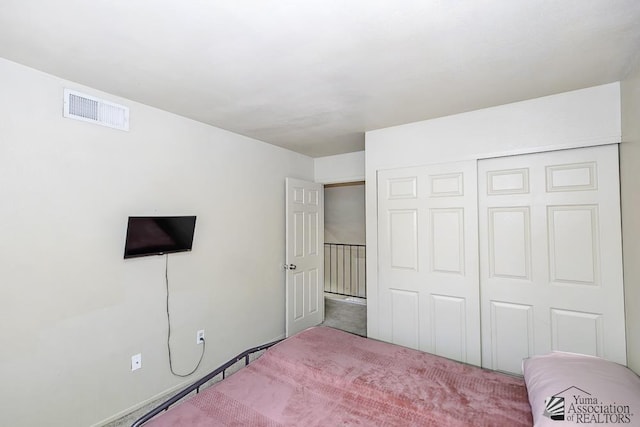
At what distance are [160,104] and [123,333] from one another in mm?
1803

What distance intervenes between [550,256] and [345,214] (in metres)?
4.12

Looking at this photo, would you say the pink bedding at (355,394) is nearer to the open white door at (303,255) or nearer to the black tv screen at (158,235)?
the black tv screen at (158,235)

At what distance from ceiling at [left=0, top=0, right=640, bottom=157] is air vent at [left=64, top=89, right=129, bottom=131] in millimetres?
111

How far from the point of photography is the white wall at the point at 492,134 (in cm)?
211

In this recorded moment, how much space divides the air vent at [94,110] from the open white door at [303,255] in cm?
182

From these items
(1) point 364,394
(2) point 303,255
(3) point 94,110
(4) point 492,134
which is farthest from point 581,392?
(3) point 94,110

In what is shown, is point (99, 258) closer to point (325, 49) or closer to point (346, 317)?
point (325, 49)

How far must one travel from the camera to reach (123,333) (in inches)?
86.3

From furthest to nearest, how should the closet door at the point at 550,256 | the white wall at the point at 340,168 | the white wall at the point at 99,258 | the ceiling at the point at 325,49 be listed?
the white wall at the point at 340,168 < the closet door at the point at 550,256 < the white wall at the point at 99,258 < the ceiling at the point at 325,49

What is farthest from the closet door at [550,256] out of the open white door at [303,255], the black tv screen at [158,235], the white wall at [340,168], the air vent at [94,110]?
the air vent at [94,110]

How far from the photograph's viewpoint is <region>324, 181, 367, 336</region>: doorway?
592 cm

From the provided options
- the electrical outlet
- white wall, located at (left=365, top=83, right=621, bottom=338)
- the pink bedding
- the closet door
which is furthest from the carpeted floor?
the electrical outlet

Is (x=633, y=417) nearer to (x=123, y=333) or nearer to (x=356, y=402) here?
(x=356, y=402)

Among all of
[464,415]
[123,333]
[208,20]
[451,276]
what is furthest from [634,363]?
[123,333]
